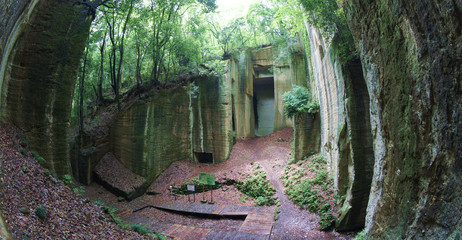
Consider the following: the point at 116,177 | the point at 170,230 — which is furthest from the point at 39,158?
the point at 116,177

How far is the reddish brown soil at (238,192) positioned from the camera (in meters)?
8.53

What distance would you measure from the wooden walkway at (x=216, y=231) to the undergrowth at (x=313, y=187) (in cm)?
152

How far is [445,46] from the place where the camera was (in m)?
3.26

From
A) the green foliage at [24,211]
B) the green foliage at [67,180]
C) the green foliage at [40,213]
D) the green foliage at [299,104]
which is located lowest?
the green foliage at [67,180]

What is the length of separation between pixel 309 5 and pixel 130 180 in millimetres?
12617

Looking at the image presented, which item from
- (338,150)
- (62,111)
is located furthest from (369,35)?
(62,111)

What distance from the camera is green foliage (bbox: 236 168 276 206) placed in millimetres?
11453

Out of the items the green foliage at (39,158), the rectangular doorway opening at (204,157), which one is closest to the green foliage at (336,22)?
the green foliage at (39,158)

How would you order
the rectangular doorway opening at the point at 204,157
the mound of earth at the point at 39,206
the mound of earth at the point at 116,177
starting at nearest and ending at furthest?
the mound of earth at the point at 39,206, the mound of earth at the point at 116,177, the rectangular doorway opening at the point at 204,157

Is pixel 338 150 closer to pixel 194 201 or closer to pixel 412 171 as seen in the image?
pixel 412 171

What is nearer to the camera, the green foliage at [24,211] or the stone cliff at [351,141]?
the green foliage at [24,211]

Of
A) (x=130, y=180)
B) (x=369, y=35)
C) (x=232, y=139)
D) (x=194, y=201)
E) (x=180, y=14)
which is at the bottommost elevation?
(x=194, y=201)

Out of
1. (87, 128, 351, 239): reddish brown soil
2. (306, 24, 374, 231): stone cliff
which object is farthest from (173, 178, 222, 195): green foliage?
(306, 24, 374, 231): stone cliff

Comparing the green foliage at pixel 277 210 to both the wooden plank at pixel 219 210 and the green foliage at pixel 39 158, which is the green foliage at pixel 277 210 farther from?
the green foliage at pixel 39 158
